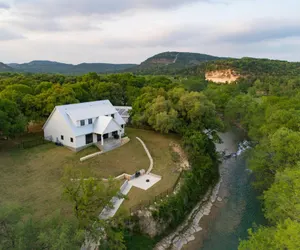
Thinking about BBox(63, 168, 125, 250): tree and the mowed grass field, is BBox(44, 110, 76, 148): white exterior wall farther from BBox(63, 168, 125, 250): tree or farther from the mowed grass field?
BBox(63, 168, 125, 250): tree

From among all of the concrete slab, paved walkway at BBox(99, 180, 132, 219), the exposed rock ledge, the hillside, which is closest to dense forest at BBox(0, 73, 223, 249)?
paved walkway at BBox(99, 180, 132, 219)

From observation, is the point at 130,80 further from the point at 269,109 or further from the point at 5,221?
the point at 5,221

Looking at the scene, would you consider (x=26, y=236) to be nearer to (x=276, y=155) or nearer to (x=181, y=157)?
(x=181, y=157)

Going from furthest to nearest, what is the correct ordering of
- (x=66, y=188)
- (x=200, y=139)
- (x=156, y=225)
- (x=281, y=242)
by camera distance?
(x=200, y=139) < (x=156, y=225) < (x=66, y=188) < (x=281, y=242)

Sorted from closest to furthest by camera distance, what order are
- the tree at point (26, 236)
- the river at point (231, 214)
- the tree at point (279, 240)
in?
1. the tree at point (26, 236)
2. the tree at point (279, 240)
3. the river at point (231, 214)

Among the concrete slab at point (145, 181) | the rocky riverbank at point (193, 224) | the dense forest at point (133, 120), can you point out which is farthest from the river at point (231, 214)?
the concrete slab at point (145, 181)

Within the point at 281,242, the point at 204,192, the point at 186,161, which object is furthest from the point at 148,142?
the point at 281,242

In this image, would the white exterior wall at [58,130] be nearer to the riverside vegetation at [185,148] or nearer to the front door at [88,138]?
the front door at [88,138]
